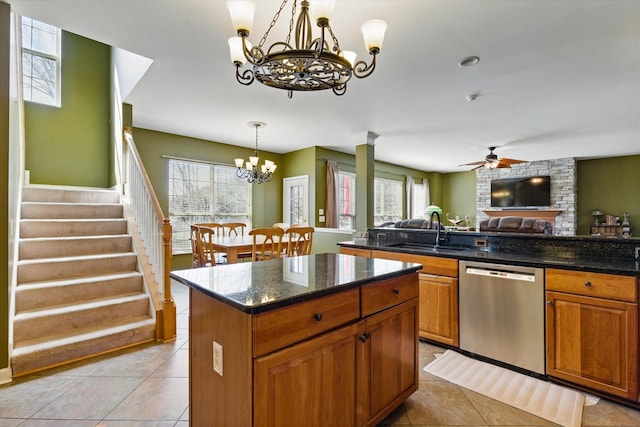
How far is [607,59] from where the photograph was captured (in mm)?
2785

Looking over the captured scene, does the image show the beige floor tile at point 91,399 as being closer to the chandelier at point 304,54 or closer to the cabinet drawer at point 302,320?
the cabinet drawer at point 302,320

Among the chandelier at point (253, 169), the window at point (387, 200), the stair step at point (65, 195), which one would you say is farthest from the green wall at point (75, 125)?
the window at point (387, 200)

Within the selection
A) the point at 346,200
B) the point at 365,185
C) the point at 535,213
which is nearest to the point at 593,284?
the point at 365,185

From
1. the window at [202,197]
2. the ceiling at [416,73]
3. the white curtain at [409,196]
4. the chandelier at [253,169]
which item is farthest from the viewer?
the white curtain at [409,196]

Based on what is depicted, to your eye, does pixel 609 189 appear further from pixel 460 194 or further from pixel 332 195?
pixel 332 195

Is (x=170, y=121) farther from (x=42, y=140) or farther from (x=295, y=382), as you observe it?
(x=295, y=382)

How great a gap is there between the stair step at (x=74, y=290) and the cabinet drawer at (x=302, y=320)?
267 centimetres

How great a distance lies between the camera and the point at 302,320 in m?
1.32

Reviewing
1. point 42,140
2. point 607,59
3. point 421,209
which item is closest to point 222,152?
point 42,140

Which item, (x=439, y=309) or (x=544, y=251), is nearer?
(x=544, y=251)

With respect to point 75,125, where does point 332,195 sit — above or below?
below

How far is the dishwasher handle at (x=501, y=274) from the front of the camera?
233 cm

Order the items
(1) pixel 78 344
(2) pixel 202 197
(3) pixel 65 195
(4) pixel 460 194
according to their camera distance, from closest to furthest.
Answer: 1. (1) pixel 78 344
2. (3) pixel 65 195
3. (2) pixel 202 197
4. (4) pixel 460 194

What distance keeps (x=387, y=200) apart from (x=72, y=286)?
7.51m
